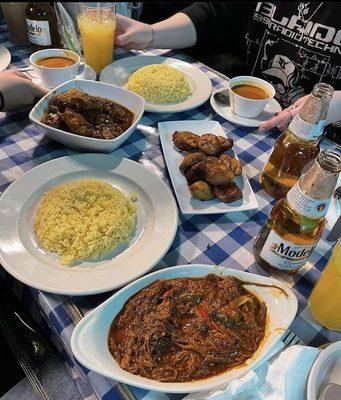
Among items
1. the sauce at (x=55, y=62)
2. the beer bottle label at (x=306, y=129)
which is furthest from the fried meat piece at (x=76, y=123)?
the beer bottle label at (x=306, y=129)

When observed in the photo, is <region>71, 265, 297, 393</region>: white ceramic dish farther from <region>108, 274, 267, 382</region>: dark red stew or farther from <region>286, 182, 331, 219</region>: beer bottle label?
<region>286, 182, 331, 219</region>: beer bottle label

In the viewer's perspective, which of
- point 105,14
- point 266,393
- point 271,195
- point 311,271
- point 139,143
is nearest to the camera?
point 266,393

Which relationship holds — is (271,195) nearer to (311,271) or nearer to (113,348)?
(311,271)

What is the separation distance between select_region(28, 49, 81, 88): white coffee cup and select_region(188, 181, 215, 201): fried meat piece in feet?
2.67

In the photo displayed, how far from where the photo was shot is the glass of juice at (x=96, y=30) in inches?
66.8

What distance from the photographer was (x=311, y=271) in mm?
1058

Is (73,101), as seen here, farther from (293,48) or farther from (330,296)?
(293,48)

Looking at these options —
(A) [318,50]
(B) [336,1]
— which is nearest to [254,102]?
(A) [318,50]

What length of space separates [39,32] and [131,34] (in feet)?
1.52

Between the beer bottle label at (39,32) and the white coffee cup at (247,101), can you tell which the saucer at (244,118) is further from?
the beer bottle label at (39,32)

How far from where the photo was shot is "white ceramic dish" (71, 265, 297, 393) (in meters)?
0.74

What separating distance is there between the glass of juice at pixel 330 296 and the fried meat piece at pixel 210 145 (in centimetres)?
56

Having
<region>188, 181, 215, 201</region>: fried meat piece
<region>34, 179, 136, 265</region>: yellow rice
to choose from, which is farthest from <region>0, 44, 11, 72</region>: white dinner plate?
<region>188, 181, 215, 201</region>: fried meat piece

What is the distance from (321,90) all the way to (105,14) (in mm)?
1178
